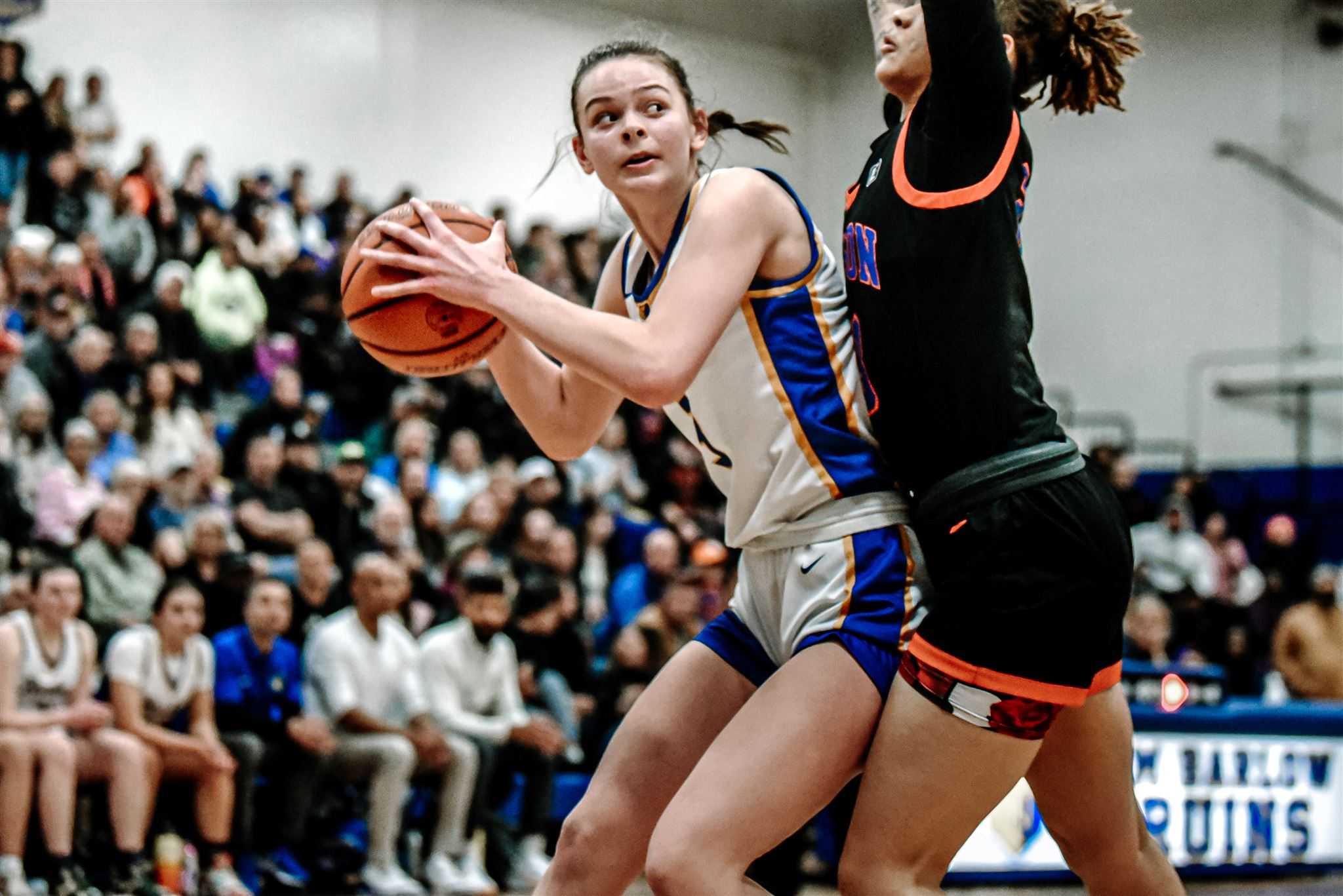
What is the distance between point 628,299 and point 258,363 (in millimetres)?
9191

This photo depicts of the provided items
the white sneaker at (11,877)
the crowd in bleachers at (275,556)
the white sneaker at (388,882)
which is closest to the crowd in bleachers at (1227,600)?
the crowd in bleachers at (275,556)

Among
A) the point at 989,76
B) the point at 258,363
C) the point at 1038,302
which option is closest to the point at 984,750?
the point at 989,76

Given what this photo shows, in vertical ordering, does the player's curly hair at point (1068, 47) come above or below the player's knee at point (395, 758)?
above

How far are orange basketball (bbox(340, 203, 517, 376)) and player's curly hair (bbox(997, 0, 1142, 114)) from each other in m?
1.06

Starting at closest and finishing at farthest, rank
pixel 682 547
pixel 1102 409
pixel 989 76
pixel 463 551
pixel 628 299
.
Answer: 1. pixel 989 76
2. pixel 628 299
3. pixel 463 551
4. pixel 682 547
5. pixel 1102 409

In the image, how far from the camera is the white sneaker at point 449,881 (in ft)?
25.0

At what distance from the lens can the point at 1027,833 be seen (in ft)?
25.5

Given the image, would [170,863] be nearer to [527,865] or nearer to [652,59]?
[527,865]

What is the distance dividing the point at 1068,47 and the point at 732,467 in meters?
1.03

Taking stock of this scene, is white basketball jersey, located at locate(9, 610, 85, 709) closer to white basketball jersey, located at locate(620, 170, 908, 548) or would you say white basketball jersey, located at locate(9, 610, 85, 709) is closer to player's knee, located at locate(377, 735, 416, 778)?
player's knee, located at locate(377, 735, 416, 778)

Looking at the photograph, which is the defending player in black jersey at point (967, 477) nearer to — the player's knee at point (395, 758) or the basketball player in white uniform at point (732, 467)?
the basketball player in white uniform at point (732, 467)

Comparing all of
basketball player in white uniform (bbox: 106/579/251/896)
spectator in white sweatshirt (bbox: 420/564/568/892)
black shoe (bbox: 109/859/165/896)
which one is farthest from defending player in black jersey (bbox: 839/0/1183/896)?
spectator in white sweatshirt (bbox: 420/564/568/892)

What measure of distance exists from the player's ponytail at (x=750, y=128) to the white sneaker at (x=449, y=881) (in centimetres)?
509

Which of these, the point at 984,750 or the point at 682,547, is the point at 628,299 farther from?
the point at 682,547
